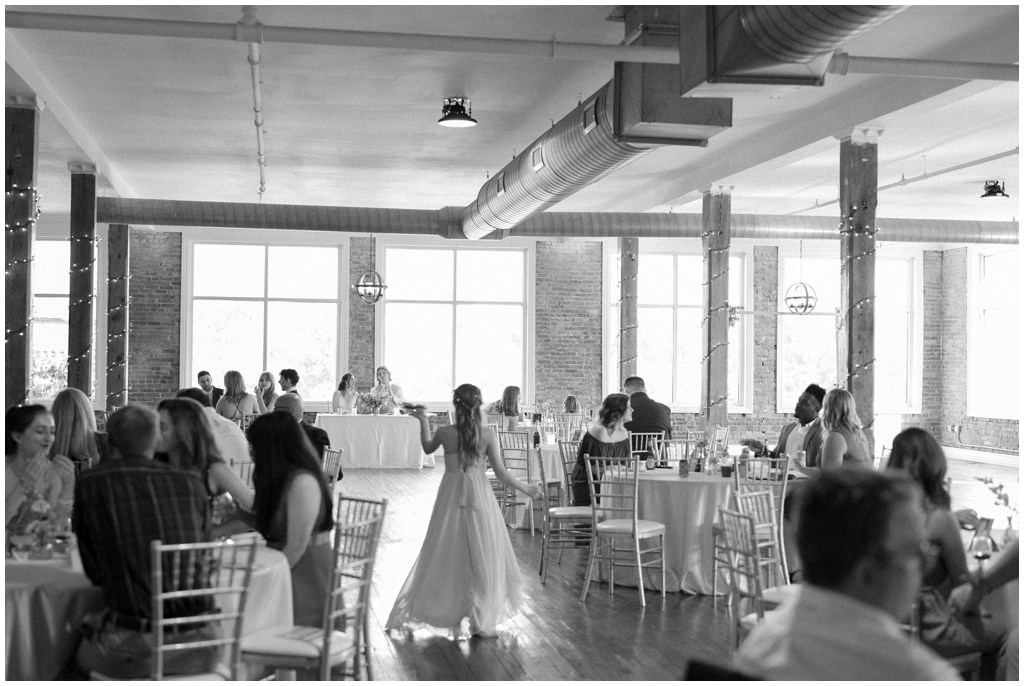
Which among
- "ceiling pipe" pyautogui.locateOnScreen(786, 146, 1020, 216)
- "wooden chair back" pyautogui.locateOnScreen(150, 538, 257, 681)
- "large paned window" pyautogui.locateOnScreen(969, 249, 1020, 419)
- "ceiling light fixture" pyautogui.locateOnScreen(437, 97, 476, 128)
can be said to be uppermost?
"ceiling pipe" pyautogui.locateOnScreen(786, 146, 1020, 216)

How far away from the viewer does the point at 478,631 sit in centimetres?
571

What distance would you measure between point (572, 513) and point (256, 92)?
452 cm

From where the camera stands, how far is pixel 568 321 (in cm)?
1833

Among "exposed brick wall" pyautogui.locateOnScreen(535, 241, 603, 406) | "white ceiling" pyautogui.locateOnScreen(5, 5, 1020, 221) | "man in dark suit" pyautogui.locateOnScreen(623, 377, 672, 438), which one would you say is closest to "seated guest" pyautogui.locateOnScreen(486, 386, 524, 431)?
"man in dark suit" pyautogui.locateOnScreen(623, 377, 672, 438)

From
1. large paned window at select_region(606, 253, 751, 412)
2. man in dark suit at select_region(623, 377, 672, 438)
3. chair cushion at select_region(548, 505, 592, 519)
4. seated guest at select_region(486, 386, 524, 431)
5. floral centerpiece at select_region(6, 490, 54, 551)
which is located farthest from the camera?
large paned window at select_region(606, 253, 751, 412)

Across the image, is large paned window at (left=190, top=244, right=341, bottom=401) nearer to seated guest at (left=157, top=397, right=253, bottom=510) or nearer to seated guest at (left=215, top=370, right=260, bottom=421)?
seated guest at (left=215, top=370, right=260, bottom=421)

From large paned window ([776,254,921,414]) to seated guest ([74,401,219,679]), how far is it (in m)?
16.4

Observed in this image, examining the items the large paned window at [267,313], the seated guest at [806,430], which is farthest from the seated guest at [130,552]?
the large paned window at [267,313]

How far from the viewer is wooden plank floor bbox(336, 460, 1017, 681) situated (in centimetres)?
510

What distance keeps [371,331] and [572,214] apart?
5.48 m

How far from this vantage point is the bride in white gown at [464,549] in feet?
18.8

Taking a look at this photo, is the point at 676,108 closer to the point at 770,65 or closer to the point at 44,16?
the point at 770,65

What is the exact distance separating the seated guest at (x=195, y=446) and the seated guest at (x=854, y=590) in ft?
9.72

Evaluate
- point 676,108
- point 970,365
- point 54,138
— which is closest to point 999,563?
point 676,108
